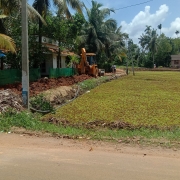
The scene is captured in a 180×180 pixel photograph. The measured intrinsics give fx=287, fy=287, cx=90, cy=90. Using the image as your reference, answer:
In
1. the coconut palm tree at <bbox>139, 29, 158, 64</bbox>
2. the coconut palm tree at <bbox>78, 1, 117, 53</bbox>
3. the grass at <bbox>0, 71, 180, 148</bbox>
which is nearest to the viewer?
the grass at <bbox>0, 71, 180, 148</bbox>

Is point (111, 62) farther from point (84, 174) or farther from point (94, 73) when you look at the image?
point (84, 174)

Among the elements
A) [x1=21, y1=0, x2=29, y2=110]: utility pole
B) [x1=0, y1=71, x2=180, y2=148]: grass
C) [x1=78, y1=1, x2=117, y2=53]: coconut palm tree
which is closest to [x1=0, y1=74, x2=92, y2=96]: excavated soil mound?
[x1=0, y1=71, x2=180, y2=148]: grass

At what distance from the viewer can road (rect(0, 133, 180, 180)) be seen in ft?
15.8

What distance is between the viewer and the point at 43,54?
89.9ft

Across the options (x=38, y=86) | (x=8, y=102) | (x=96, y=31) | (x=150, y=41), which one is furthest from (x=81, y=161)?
(x=150, y=41)

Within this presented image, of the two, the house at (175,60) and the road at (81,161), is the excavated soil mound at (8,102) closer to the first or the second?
the road at (81,161)

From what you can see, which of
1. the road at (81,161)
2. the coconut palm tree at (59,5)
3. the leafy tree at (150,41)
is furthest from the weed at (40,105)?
the leafy tree at (150,41)

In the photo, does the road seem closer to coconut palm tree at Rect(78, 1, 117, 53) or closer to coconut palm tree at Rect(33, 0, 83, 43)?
coconut palm tree at Rect(33, 0, 83, 43)

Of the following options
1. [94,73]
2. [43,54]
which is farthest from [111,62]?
[43,54]

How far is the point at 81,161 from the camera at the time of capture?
563 centimetres

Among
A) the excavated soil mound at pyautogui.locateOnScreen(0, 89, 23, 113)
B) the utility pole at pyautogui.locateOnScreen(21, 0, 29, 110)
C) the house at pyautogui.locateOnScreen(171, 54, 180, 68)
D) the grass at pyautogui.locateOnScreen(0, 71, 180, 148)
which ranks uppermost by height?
the house at pyautogui.locateOnScreen(171, 54, 180, 68)

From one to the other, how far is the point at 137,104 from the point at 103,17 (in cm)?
3430

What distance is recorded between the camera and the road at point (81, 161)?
483 centimetres

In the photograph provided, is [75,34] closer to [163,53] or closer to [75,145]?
[75,145]
